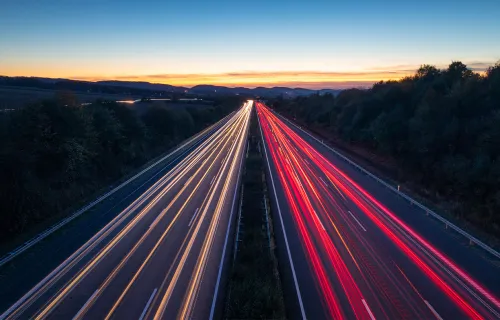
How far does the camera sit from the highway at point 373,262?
1254cm

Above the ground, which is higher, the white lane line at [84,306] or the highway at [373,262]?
the white lane line at [84,306]

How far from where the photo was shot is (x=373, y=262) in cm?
1596

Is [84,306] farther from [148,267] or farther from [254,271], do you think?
[254,271]

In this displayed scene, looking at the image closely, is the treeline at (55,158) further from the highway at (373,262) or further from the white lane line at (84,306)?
the highway at (373,262)

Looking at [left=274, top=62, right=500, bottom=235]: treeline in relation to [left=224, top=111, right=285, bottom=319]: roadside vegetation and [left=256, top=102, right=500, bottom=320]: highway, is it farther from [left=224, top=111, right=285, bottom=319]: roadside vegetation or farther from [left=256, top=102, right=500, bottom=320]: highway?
[left=224, top=111, right=285, bottom=319]: roadside vegetation

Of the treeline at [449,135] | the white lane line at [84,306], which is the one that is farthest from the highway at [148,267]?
→ the treeline at [449,135]

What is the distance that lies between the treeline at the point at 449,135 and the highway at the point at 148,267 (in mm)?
13986

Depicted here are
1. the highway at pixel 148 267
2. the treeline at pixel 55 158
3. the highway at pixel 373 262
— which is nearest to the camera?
the highway at pixel 148 267

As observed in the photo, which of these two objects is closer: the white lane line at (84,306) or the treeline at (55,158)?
the white lane line at (84,306)

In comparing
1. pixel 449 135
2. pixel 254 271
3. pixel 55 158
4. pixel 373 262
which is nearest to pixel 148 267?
pixel 254 271

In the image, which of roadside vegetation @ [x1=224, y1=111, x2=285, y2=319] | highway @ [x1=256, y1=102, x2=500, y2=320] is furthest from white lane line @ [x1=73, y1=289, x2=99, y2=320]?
highway @ [x1=256, y1=102, x2=500, y2=320]

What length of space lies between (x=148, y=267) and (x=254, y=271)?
12.8ft

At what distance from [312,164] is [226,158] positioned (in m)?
9.54

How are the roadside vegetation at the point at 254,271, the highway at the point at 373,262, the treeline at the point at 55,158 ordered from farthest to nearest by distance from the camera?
the treeline at the point at 55,158 → the highway at the point at 373,262 → the roadside vegetation at the point at 254,271
